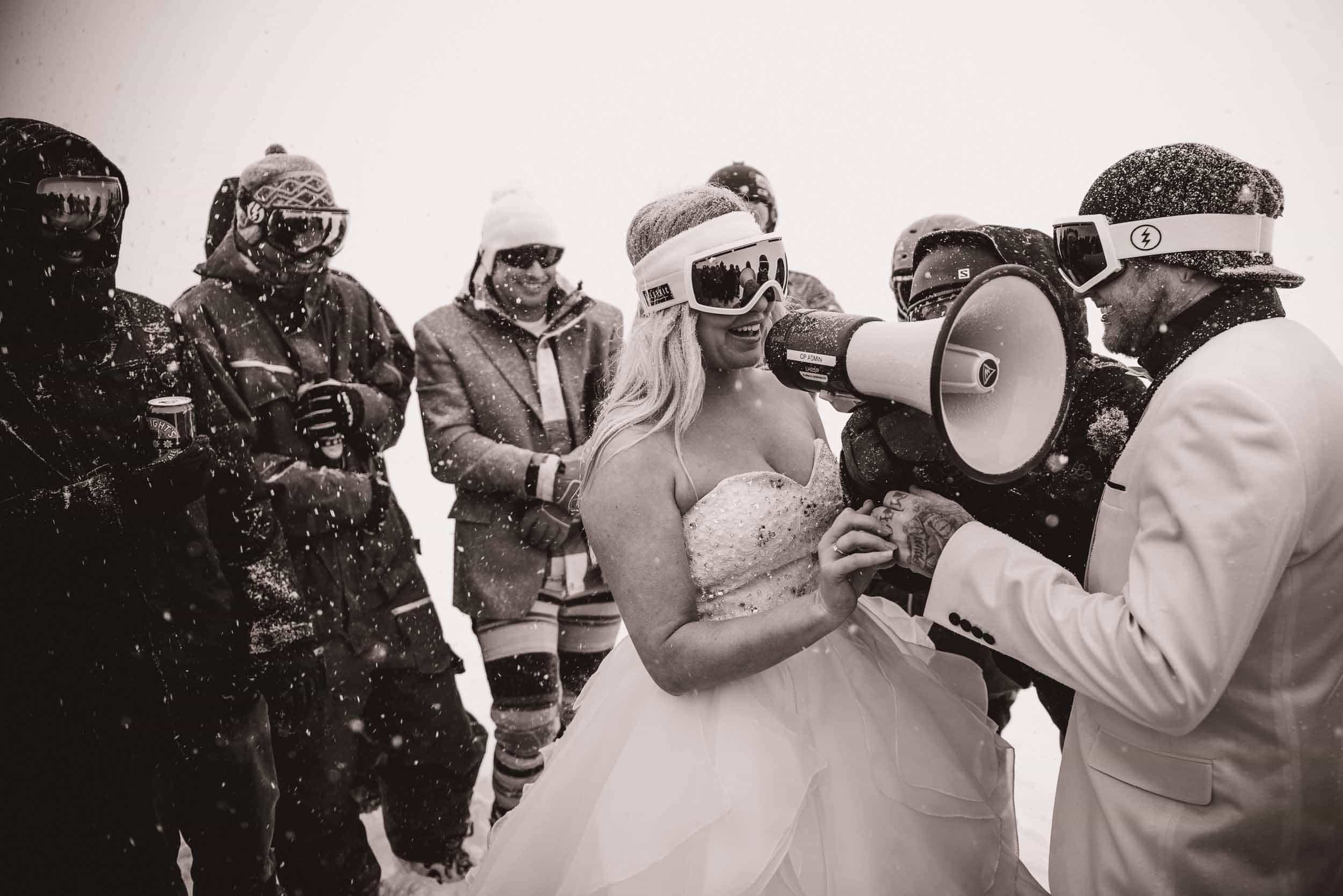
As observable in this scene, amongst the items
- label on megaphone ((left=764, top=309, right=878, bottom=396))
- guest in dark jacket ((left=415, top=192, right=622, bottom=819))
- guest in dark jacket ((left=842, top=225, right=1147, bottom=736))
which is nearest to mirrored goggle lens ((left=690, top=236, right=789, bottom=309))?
label on megaphone ((left=764, top=309, right=878, bottom=396))

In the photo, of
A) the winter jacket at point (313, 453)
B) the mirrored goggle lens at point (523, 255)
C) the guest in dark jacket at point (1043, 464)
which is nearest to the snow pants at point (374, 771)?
the winter jacket at point (313, 453)

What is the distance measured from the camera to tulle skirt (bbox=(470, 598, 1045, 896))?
193 centimetres

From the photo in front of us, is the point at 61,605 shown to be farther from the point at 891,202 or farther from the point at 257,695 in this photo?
the point at 891,202

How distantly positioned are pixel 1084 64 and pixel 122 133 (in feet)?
32.7

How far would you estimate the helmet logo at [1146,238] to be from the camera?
184cm

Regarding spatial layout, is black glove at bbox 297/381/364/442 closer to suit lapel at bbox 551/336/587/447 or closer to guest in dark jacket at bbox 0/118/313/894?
guest in dark jacket at bbox 0/118/313/894

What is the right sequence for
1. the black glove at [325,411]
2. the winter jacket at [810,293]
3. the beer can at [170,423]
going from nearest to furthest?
the beer can at [170,423] < the black glove at [325,411] < the winter jacket at [810,293]

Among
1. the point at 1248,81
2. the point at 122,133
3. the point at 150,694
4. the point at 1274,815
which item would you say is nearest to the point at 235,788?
the point at 150,694

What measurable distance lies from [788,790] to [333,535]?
8.54 feet

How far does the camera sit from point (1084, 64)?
8570mm

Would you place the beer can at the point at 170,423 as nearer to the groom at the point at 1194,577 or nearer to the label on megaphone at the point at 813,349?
the label on megaphone at the point at 813,349

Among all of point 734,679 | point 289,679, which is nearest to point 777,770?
point 734,679

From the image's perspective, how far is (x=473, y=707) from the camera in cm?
591

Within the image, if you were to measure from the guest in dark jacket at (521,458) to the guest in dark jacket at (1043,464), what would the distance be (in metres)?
1.86
